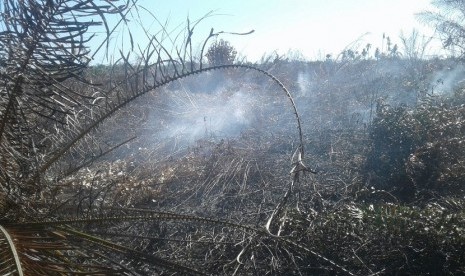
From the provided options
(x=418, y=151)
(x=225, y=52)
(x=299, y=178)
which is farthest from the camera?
(x=225, y=52)

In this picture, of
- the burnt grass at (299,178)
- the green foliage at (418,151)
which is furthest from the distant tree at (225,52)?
the green foliage at (418,151)

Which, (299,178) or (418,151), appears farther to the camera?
(418,151)

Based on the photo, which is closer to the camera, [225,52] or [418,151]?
[418,151]

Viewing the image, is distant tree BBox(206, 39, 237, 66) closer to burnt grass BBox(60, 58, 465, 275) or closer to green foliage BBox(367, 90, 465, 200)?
burnt grass BBox(60, 58, 465, 275)

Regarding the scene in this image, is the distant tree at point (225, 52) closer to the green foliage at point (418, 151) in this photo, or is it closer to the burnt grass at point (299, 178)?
the burnt grass at point (299, 178)

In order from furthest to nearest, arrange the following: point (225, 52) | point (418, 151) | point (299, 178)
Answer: point (225, 52) → point (418, 151) → point (299, 178)

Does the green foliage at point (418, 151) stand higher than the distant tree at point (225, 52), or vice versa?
the distant tree at point (225, 52)

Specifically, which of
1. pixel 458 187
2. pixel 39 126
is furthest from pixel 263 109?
pixel 39 126

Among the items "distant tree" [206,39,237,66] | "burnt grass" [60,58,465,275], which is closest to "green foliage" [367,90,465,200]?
"burnt grass" [60,58,465,275]

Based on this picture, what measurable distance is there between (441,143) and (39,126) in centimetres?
369

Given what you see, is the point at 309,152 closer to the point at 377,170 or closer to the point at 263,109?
the point at 377,170

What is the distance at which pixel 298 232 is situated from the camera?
11.7ft

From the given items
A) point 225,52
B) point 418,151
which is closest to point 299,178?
point 418,151

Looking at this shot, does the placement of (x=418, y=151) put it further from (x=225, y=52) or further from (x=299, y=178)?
(x=225, y=52)
